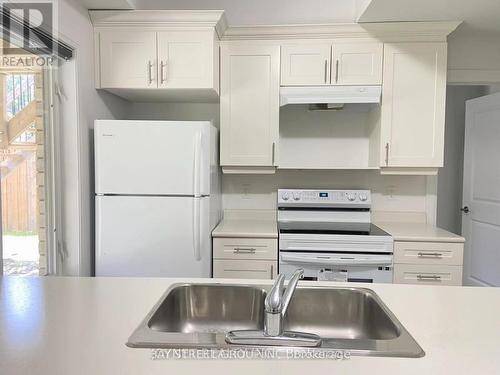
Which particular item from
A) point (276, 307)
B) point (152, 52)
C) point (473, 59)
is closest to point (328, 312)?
point (276, 307)

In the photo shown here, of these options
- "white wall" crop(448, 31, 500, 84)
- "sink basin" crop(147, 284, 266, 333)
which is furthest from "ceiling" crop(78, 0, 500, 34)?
"sink basin" crop(147, 284, 266, 333)

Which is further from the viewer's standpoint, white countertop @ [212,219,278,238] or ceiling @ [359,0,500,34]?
white countertop @ [212,219,278,238]

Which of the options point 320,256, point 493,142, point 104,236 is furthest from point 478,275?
point 104,236

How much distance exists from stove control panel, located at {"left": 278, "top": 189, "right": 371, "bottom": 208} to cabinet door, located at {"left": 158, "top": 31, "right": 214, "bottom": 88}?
1.08 metres

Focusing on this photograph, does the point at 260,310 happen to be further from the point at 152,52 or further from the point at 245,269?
the point at 152,52

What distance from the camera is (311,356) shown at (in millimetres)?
855

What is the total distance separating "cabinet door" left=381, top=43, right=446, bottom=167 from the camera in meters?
2.60

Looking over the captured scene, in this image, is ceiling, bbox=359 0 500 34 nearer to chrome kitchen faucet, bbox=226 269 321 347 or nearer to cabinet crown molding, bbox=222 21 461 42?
cabinet crown molding, bbox=222 21 461 42

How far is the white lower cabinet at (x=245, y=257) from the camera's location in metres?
2.51

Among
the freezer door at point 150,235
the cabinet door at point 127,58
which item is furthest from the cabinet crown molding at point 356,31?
the freezer door at point 150,235

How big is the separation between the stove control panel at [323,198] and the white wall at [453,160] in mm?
1704

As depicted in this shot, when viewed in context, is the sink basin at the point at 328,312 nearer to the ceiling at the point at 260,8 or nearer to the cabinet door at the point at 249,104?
the cabinet door at the point at 249,104

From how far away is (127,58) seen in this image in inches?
98.6

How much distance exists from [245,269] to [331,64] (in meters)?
1.56
